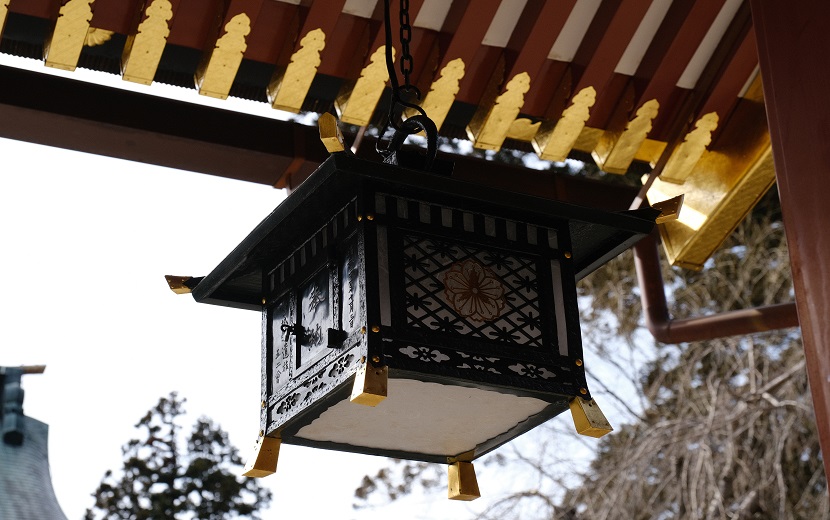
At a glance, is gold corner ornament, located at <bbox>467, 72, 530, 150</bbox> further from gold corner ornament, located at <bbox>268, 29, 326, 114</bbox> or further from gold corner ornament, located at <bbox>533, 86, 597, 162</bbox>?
gold corner ornament, located at <bbox>268, 29, 326, 114</bbox>

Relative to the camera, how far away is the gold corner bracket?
1.60 metres

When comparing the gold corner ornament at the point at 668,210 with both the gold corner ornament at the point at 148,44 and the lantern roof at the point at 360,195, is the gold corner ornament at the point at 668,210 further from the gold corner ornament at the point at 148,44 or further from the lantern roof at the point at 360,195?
the gold corner ornament at the point at 148,44

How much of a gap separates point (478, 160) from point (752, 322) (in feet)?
3.24

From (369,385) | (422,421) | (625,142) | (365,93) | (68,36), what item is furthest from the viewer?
(625,142)

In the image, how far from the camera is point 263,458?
189 cm

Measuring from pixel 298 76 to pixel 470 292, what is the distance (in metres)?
1.11

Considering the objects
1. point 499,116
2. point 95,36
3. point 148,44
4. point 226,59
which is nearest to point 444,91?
point 499,116

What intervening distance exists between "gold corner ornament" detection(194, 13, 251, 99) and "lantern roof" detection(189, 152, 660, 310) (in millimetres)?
731

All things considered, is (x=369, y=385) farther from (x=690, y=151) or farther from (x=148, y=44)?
(x=690, y=151)

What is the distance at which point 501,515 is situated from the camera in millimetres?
6480

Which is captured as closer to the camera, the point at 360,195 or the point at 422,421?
the point at 360,195

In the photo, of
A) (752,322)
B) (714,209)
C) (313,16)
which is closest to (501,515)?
(752,322)

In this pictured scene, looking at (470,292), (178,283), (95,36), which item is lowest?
(470,292)

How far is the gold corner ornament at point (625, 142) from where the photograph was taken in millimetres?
3014
